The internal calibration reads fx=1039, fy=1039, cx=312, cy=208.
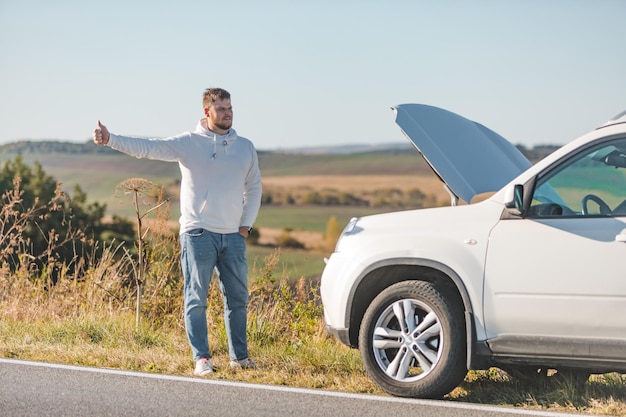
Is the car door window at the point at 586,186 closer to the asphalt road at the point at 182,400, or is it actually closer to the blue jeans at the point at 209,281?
the asphalt road at the point at 182,400

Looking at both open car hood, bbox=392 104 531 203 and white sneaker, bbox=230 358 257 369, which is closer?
open car hood, bbox=392 104 531 203

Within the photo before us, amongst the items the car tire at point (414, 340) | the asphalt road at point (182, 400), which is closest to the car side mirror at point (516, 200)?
the car tire at point (414, 340)

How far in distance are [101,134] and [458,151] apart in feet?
9.00

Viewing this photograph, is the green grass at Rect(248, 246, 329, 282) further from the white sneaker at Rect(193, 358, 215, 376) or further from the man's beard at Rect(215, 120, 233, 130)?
the man's beard at Rect(215, 120, 233, 130)

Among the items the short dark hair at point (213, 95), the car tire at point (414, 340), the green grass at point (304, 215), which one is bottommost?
the green grass at point (304, 215)

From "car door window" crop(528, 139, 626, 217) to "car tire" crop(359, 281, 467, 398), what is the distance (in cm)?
92

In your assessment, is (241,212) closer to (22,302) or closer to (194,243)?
(194,243)

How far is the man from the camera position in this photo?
26.7 ft

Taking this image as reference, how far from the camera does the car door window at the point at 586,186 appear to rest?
270 inches

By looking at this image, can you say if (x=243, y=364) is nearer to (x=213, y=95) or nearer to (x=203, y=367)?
(x=203, y=367)

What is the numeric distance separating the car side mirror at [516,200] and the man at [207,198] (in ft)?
7.60

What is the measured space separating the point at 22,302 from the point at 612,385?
6.80 meters

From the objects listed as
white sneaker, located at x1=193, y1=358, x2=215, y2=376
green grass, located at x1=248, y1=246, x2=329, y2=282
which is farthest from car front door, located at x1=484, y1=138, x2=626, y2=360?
green grass, located at x1=248, y1=246, x2=329, y2=282

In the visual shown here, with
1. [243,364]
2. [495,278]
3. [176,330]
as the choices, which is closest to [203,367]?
[243,364]
